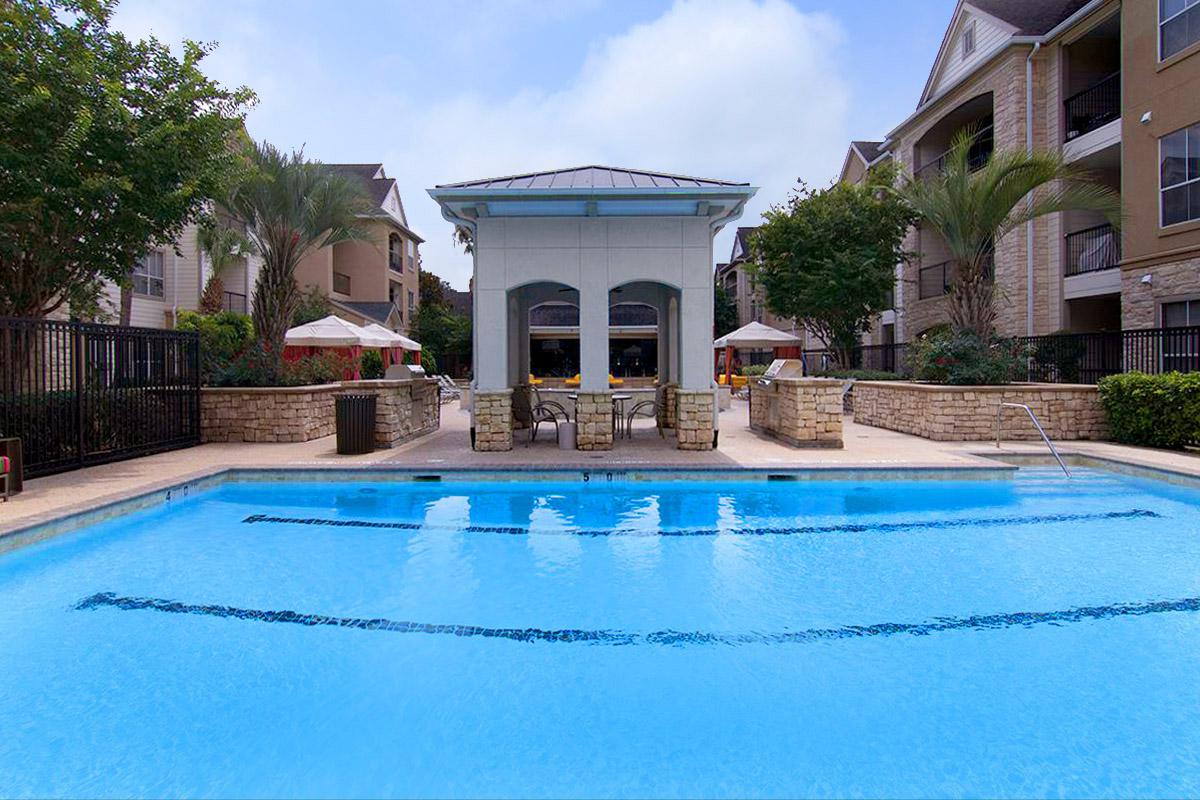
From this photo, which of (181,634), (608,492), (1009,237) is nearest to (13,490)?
(181,634)

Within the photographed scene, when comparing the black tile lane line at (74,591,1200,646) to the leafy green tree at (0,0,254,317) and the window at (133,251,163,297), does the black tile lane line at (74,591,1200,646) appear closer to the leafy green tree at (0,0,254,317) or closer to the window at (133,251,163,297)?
the leafy green tree at (0,0,254,317)

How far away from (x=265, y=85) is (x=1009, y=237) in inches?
762

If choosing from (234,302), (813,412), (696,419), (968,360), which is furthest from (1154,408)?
(234,302)

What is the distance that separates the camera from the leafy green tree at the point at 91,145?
920 centimetres

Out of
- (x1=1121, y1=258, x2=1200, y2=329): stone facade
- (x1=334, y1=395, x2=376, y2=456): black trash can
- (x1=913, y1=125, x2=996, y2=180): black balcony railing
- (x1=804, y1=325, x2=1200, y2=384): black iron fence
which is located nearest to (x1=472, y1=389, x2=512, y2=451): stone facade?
(x1=334, y1=395, x2=376, y2=456): black trash can

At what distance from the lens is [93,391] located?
10.6 metres

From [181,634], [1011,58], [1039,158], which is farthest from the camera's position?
[1011,58]

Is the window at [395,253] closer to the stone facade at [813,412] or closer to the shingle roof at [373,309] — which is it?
the shingle roof at [373,309]

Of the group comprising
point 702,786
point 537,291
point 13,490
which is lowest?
point 702,786

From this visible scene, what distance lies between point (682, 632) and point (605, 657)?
0.67 m

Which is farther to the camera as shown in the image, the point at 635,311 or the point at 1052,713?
the point at 635,311

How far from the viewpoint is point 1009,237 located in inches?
797

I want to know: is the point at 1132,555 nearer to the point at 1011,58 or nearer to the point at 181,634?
the point at 181,634

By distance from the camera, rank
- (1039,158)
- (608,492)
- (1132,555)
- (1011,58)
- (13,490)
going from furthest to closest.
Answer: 1. (1011,58)
2. (1039,158)
3. (608,492)
4. (13,490)
5. (1132,555)
